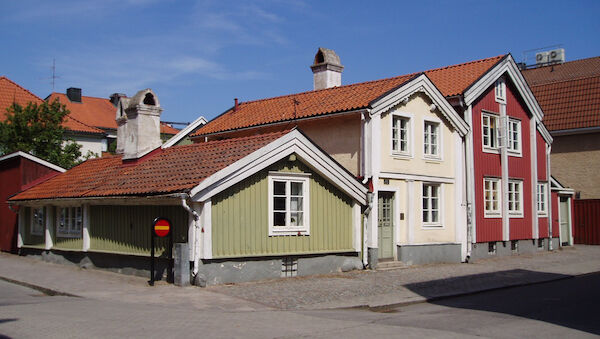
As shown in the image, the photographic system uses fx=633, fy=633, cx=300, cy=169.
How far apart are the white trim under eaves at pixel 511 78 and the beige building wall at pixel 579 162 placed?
19.7 feet

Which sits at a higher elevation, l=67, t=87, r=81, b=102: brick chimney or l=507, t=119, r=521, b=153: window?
l=67, t=87, r=81, b=102: brick chimney

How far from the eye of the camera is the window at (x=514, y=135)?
79.7ft

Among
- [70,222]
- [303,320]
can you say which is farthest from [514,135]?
[303,320]

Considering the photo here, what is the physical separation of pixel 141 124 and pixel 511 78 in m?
13.8

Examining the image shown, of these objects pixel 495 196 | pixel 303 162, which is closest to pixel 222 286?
pixel 303 162

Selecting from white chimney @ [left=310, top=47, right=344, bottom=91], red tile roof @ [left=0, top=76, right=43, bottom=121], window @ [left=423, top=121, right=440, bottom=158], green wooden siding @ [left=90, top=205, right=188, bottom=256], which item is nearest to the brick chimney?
red tile roof @ [left=0, top=76, right=43, bottom=121]

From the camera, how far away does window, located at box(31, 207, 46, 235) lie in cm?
2098

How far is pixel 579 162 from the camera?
30.3 m

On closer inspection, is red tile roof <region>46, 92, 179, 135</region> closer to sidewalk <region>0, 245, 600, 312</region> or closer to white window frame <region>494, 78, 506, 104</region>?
sidewalk <region>0, 245, 600, 312</region>

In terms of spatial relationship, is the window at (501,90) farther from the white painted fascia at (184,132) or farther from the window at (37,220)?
the window at (37,220)

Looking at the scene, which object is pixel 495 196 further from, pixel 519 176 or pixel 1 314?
→ pixel 1 314

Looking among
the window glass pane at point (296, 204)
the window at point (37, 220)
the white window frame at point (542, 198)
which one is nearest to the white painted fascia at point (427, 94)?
the window glass pane at point (296, 204)

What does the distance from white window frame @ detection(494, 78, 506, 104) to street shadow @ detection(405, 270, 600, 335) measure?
24.7 ft

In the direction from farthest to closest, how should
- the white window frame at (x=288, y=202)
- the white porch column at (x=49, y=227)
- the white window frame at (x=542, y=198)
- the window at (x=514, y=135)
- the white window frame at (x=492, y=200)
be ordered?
the white window frame at (x=542, y=198) → the window at (x=514, y=135) → the white window frame at (x=492, y=200) → the white porch column at (x=49, y=227) → the white window frame at (x=288, y=202)
